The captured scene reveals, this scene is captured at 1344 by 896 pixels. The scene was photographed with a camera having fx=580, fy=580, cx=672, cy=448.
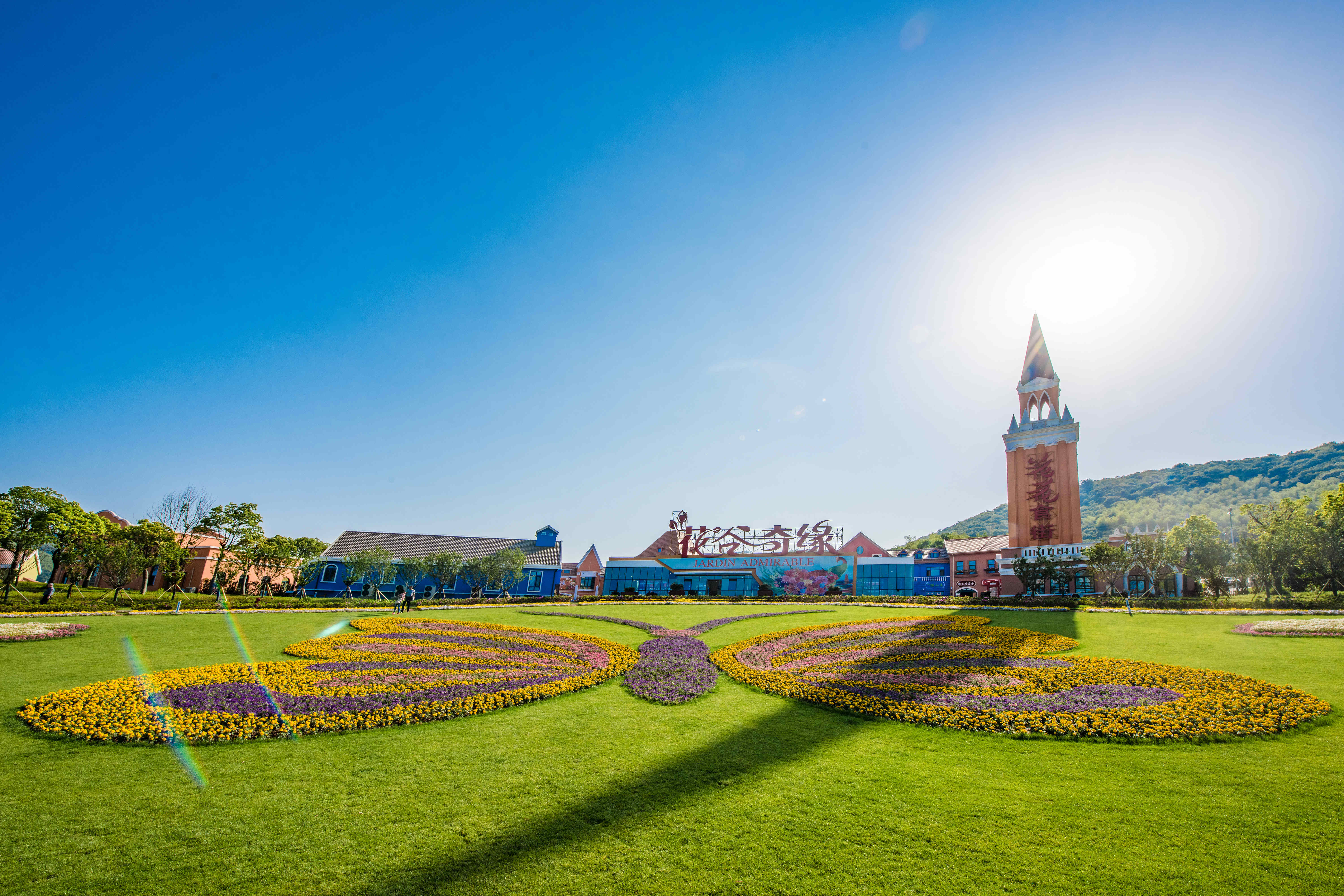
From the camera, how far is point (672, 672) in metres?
13.5

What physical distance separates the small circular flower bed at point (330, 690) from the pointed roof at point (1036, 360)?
48225mm

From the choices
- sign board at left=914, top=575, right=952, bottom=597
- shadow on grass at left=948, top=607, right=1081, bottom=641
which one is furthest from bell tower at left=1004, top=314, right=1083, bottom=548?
shadow on grass at left=948, top=607, right=1081, bottom=641

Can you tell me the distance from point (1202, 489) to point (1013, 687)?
534ft

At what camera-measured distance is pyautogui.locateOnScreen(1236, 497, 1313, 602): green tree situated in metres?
33.2

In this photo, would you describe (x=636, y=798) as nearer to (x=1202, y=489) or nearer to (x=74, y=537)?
(x=74, y=537)

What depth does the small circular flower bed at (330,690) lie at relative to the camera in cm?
874

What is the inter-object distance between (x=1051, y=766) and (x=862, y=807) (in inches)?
112

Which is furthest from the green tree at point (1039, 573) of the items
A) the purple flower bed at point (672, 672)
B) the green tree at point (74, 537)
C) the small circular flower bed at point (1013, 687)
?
the green tree at point (74, 537)

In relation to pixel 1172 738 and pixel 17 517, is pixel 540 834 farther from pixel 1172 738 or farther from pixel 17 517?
pixel 17 517

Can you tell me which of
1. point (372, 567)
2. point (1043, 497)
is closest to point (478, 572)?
point (372, 567)

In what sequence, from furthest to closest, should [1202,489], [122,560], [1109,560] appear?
[1202,489]
[1109,560]
[122,560]

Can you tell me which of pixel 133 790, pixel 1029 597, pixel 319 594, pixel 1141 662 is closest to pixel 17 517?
pixel 319 594

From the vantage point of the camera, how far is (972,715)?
9383mm

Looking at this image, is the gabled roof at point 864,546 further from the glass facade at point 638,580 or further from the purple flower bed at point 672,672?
the purple flower bed at point 672,672
